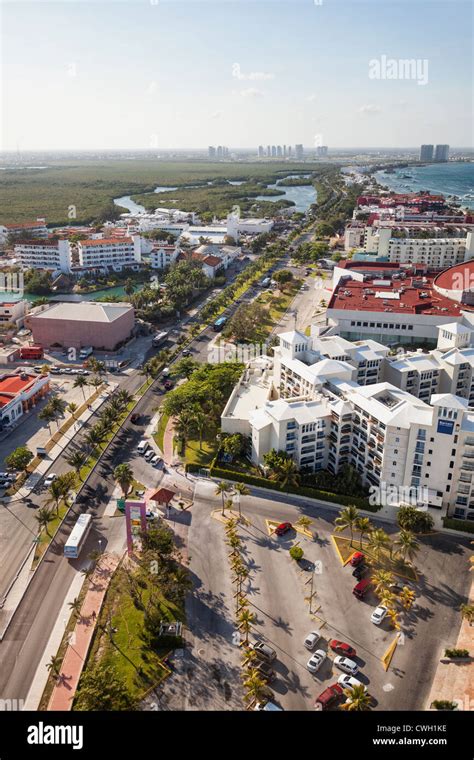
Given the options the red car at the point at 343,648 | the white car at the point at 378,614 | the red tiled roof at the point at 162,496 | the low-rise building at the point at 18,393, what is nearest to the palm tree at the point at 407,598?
the white car at the point at 378,614

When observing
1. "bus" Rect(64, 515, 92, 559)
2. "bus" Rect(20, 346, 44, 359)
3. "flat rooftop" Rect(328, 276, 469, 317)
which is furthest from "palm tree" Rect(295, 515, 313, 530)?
"bus" Rect(20, 346, 44, 359)

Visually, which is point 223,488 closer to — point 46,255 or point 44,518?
point 44,518

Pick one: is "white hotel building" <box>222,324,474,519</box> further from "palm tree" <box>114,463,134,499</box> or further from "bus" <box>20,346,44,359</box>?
"bus" <box>20,346,44,359</box>

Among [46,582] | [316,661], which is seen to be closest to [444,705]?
[316,661]

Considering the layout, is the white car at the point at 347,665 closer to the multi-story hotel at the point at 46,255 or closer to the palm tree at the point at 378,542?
the palm tree at the point at 378,542

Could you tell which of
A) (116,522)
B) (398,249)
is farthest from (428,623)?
(398,249)
